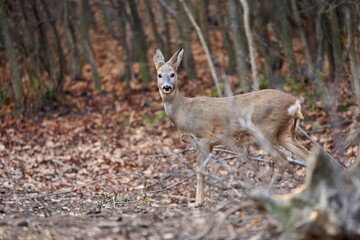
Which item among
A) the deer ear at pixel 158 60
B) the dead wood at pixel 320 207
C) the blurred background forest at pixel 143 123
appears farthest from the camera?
the deer ear at pixel 158 60

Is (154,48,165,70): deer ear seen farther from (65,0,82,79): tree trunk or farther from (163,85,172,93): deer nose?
(65,0,82,79): tree trunk

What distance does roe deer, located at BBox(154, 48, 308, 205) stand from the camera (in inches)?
307

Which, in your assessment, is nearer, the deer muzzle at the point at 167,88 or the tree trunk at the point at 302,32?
the deer muzzle at the point at 167,88

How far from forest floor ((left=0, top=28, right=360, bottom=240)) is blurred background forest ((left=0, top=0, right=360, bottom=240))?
0.03 metres

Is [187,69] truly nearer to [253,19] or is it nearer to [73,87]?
[253,19]

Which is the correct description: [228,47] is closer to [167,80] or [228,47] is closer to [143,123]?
[143,123]

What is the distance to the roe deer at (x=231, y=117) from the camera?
307 inches

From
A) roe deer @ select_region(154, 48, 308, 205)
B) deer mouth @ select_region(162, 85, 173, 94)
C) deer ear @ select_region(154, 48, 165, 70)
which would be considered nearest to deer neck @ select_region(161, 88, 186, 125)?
roe deer @ select_region(154, 48, 308, 205)

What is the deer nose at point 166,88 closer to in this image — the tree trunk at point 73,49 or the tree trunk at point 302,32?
the tree trunk at point 302,32

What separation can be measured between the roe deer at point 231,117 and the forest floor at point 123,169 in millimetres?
363

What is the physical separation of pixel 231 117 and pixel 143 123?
5557mm

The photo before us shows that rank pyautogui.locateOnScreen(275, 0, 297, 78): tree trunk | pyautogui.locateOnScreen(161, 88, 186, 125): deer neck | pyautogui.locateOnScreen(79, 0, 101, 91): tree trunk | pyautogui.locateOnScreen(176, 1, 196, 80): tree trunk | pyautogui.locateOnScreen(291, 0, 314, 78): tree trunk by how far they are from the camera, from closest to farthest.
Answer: pyautogui.locateOnScreen(161, 88, 186, 125): deer neck < pyautogui.locateOnScreen(291, 0, 314, 78): tree trunk < pyautogui.locateOnScreen(275, 0, 297, 78): tree trunk < pyautogui.locateOnScreen(176, 1, 196, 80): tree trunk < pyautogui.locateOnScreen(79, 0, 101, 91): tree trunk

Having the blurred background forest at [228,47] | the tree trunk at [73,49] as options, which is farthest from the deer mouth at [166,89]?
the tree trunk at [73,49]

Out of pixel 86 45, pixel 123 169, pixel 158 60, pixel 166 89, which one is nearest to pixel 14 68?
pixel 86 45
